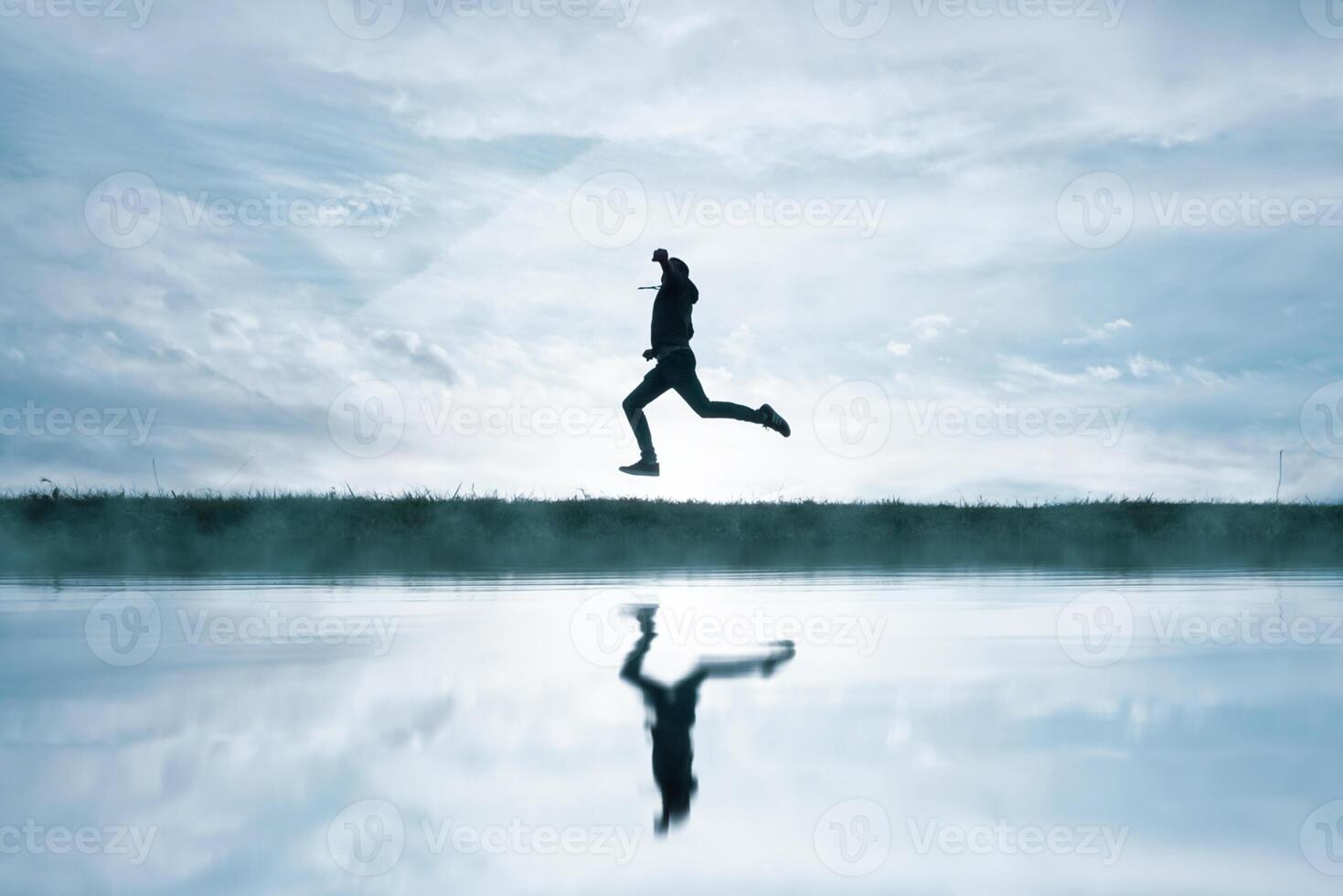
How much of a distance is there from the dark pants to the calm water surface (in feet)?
16.2

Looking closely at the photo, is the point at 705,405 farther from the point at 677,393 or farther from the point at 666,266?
the point at 666,266

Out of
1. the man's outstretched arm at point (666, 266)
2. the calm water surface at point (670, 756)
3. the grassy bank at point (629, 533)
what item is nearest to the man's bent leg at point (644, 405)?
the man's outstretched arm at point (666, 266)

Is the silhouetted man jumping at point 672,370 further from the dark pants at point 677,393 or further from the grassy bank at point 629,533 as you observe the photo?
the grassy bank at point 629,533

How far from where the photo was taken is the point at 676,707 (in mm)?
5445

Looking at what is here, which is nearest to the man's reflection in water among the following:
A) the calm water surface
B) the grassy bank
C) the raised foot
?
the calm water surface

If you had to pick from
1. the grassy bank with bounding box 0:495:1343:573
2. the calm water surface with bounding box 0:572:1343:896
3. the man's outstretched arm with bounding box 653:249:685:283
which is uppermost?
the man's outstretched arm with bounding box 653:249:685:283

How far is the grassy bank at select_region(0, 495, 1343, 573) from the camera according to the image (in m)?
17.0

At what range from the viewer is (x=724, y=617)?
900 cm

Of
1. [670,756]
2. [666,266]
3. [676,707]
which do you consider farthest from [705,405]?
[670,756]

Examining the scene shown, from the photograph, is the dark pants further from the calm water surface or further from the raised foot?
the calm water surface

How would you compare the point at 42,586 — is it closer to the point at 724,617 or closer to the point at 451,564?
the point at 451,564

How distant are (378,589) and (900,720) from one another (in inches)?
288

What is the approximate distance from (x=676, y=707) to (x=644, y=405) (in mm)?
8229

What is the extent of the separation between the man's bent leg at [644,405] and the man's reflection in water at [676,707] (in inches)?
201
